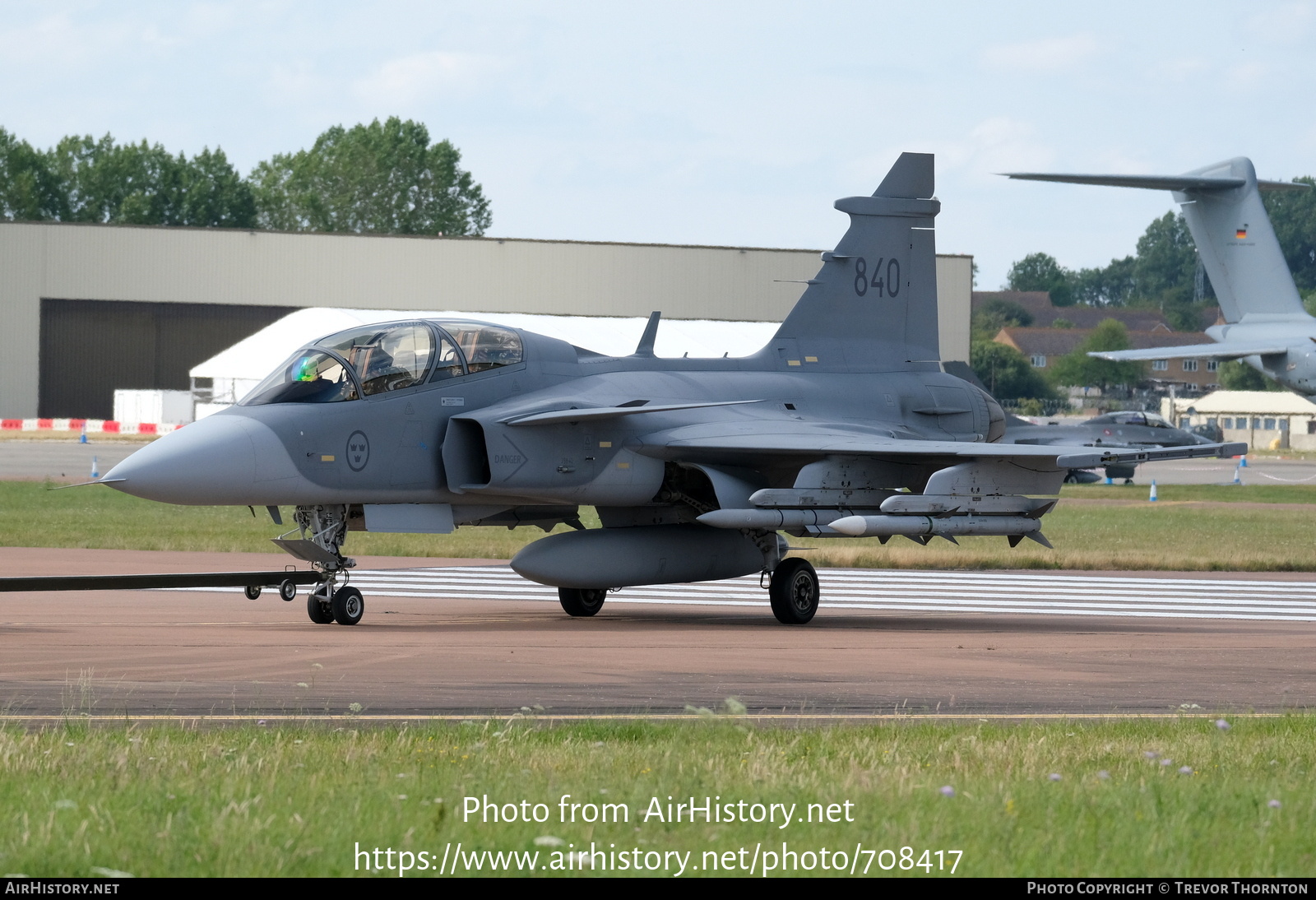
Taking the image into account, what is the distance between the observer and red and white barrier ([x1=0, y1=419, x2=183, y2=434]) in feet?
209

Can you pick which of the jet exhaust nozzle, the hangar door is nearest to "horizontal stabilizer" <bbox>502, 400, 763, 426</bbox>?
the jet exhaust nozzle

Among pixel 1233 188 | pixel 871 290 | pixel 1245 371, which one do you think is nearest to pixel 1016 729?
pixel 871 290

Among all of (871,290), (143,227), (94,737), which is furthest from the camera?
(143,227)

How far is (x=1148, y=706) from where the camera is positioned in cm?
1015

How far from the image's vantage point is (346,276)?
67188 mm

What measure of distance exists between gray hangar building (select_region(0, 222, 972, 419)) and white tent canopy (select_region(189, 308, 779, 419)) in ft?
12.3

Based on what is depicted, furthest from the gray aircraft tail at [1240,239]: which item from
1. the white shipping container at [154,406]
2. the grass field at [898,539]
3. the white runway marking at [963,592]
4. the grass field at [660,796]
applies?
the white shipping container at [154,406]

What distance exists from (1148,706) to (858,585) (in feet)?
34.0

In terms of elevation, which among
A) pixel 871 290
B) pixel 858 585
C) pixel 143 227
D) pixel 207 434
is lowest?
pixel 858 585

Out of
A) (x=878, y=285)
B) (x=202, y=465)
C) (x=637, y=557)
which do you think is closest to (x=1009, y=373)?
(x=878, y=285)

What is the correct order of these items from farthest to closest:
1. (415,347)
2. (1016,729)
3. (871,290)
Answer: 1. (871,290)
2. (415,347)
3. (1016,729)

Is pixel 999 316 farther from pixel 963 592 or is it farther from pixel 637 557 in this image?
pixel 637 557

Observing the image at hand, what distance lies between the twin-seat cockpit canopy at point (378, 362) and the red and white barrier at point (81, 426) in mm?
51053

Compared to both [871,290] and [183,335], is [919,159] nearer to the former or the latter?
[871,290]
